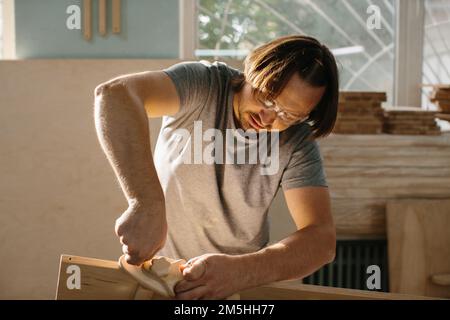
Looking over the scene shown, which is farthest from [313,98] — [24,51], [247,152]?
[24,51]

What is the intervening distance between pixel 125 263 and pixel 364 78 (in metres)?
2.36

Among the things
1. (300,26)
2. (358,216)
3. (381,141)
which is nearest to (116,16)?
(300,26)

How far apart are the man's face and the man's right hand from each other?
1.53ft

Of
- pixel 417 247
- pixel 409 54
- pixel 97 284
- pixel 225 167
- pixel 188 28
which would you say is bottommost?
pixel 417 247

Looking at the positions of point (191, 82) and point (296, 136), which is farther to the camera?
point (296, 136)

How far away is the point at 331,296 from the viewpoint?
1176mm

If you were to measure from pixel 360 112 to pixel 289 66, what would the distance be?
A: 153 cm

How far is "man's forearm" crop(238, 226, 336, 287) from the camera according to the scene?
1188 millimetres

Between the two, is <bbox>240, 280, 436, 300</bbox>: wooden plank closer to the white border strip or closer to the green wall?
the green wall

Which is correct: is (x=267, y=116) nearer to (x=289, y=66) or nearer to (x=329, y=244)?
(x=289, y=66)

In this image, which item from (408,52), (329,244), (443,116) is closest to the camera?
(329,244)

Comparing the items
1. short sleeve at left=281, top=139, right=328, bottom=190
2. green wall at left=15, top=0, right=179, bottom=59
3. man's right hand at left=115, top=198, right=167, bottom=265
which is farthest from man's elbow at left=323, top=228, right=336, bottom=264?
green wall at left=15, top=0, right=179, bottom=59

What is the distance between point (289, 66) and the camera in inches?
54.6

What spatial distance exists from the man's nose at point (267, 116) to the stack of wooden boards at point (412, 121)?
61.3 inches
